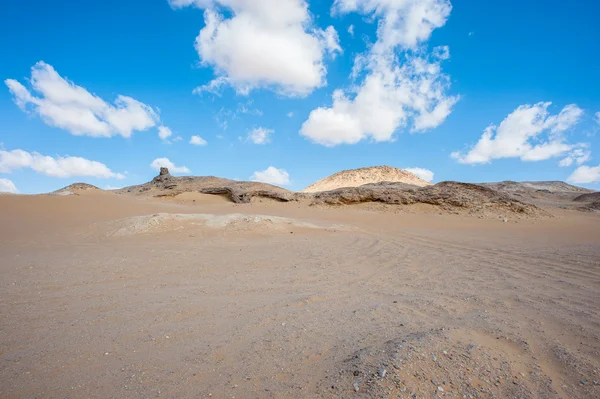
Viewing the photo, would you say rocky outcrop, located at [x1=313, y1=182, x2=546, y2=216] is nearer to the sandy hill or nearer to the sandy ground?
the sandy ground

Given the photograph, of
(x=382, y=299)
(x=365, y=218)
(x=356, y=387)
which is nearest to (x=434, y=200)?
(x=365, y=218)

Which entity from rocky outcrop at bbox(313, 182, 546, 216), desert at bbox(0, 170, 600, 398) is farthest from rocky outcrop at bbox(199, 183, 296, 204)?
desert at bbox(0, 170, 600, 398)

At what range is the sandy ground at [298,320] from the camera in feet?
7.02

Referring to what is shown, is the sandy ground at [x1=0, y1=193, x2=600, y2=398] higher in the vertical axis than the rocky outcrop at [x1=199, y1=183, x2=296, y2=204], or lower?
lower

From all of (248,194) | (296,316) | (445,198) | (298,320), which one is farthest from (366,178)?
(298,320)

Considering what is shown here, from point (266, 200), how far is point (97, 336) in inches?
576

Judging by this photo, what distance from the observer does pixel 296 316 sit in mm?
3322

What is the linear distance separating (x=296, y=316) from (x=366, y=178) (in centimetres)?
4621

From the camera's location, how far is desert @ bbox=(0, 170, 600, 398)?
7.05 feet

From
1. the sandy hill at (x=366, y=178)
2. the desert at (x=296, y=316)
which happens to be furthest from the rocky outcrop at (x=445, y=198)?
the sandy hill at (x=366, y=178)

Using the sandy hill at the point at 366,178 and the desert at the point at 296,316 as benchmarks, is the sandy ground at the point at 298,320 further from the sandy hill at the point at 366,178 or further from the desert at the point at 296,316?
the sandy hill at the point at 366,178

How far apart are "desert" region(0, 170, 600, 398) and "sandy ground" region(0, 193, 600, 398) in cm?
2

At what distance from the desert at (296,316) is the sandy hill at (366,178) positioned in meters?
39.1

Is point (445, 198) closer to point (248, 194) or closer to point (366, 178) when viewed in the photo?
point (248, 194)
